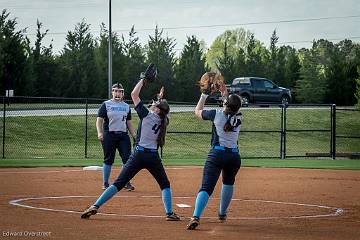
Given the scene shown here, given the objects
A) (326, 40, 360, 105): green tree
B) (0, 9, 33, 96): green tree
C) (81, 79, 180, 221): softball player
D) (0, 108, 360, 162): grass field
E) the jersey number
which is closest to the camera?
(81, 79, 180, 221): softball player

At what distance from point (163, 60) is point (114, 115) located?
130ft

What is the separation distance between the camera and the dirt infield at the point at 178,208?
10.2 metres

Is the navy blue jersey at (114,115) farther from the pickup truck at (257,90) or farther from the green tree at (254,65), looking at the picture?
the green tree at (254,65)

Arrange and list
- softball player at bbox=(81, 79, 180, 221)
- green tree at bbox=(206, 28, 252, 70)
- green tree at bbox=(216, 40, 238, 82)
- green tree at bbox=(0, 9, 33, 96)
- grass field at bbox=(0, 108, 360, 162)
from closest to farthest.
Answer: softball player at bbox=(81, 79, 180, 221) → grass field at bbox=(0, 108, 360, 162) → green tree at bbox=(0, 9, 33, 96) → green tree at bbox=(216, 40, 238, 82) → green tree at bbox=(206, 28, 252, 70)

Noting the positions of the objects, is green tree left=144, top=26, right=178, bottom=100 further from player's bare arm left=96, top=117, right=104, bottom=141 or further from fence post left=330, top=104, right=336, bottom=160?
player's bare arm left=96, top=117, right=104, bottom=141

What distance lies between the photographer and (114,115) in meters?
15.8

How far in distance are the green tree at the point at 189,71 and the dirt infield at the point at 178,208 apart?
109ft

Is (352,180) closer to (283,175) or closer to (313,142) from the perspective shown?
(283,175)

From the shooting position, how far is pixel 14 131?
36.0 m

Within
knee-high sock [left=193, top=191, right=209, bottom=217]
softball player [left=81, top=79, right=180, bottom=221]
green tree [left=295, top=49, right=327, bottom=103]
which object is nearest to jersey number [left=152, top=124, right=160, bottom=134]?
softball player [left=81, top=79, right=180, bottom=221]

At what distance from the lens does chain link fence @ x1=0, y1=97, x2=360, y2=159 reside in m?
33.0

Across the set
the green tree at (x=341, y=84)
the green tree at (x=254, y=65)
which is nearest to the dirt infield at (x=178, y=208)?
the green tree at (x=341, y=84)

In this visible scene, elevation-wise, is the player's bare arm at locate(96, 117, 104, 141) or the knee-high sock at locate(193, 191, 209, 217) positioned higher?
the player's bare arm at locate(96, 117, 104, 141)

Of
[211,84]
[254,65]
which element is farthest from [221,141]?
[254,65]
